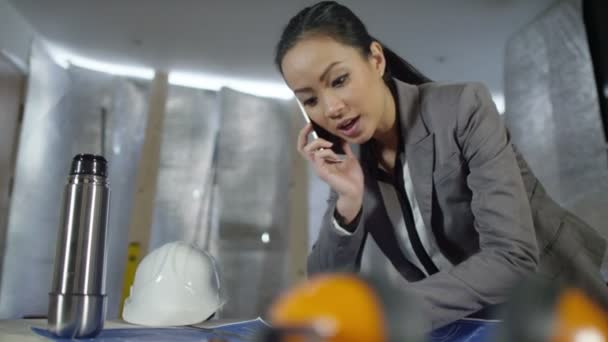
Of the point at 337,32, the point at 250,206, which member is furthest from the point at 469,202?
the point at 250,206

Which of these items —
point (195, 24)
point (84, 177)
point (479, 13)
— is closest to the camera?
point (84, 177)

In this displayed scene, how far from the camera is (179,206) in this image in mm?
2275

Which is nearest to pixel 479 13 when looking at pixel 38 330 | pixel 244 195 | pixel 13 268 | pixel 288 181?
pixel 288 181

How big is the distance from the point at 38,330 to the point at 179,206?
1.51 m

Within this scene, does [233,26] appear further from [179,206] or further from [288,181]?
[179,206]

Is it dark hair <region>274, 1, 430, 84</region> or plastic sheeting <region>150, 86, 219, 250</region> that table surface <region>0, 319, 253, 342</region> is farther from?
plastic sheeting <region>150, 86, 219, 250</region>

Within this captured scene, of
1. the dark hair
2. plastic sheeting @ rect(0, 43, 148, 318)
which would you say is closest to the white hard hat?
the dark hair

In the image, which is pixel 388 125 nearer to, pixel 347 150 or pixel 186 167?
pixel 347 150

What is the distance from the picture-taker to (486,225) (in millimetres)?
873

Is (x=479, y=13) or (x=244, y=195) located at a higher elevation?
(x=479, y=13)

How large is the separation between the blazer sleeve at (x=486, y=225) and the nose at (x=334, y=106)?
0.23 m

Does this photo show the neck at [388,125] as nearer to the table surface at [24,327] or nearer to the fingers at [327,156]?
the fingers at [327,156]

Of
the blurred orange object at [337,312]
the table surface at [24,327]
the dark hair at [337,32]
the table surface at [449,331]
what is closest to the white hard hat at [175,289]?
the table surface at [24,327]

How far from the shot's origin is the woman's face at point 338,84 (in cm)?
96
